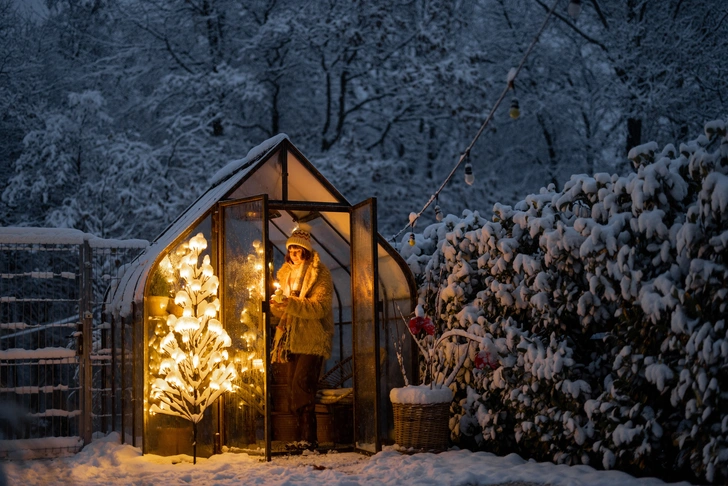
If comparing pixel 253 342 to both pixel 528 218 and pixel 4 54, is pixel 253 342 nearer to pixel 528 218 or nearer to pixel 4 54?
pixel 528 218

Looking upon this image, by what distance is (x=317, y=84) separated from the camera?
54.8 feet

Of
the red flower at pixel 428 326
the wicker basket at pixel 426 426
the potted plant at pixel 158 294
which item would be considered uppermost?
the potted plant at pixel 158 294

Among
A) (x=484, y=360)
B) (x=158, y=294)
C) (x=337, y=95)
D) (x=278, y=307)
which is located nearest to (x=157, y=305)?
(x=158, y=294)

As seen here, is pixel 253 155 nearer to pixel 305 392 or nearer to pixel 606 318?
pixel 305 392

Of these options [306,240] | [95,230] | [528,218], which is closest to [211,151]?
[95,230]

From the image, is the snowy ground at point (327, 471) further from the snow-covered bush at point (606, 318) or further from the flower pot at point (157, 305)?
the flower pot at point (157, 305)

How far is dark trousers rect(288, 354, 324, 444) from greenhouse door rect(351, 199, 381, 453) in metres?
0.48

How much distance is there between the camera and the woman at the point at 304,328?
8.29 meters

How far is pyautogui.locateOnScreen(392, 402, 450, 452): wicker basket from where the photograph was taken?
7.44 metres

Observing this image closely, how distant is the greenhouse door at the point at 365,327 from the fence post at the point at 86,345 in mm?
2917

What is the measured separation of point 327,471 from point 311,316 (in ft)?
5.98

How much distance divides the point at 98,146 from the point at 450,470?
10.9 meters

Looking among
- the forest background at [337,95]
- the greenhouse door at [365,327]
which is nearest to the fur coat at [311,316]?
the greenhouse door at [365,327]

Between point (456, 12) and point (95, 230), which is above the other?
point (456, 12)
